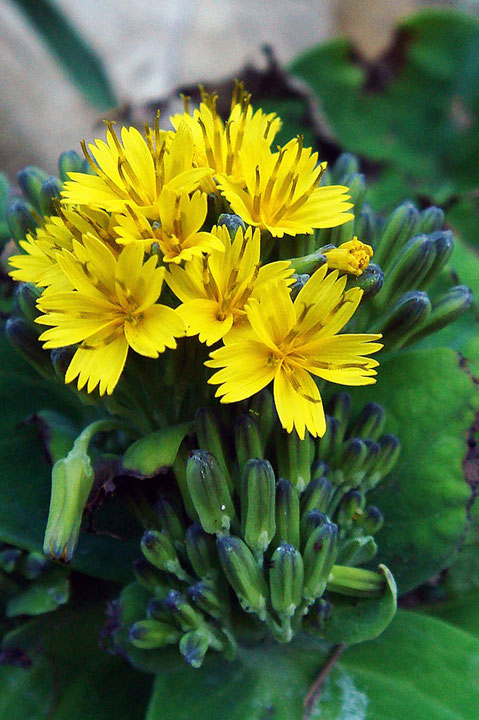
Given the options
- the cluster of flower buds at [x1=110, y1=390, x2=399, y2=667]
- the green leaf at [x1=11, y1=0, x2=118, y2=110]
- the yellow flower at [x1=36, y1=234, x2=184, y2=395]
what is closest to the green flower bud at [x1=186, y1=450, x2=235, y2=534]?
the cluster of flower buds at [x1=110, y1=390, x2=399, y2=667]

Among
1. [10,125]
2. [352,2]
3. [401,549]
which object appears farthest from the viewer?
[352,2]

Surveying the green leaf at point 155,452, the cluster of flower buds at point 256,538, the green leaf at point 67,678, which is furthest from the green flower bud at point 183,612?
the green leaf at point 67,678

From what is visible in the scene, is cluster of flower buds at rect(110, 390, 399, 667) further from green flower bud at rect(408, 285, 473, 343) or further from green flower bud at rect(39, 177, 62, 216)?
green flower bud at rect(39, 177, 62, 216)

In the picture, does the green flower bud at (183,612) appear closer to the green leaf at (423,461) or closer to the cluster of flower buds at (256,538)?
the cluster of flower buds at (256,538)

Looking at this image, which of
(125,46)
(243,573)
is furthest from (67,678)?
(125,46)

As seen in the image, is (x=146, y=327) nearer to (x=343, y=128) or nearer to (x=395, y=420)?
(x=395, y=420)

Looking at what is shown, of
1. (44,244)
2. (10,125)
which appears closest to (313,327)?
(44,244)

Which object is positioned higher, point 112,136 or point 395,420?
point 112,136

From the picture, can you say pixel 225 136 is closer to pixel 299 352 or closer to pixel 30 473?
pixel 299 352
